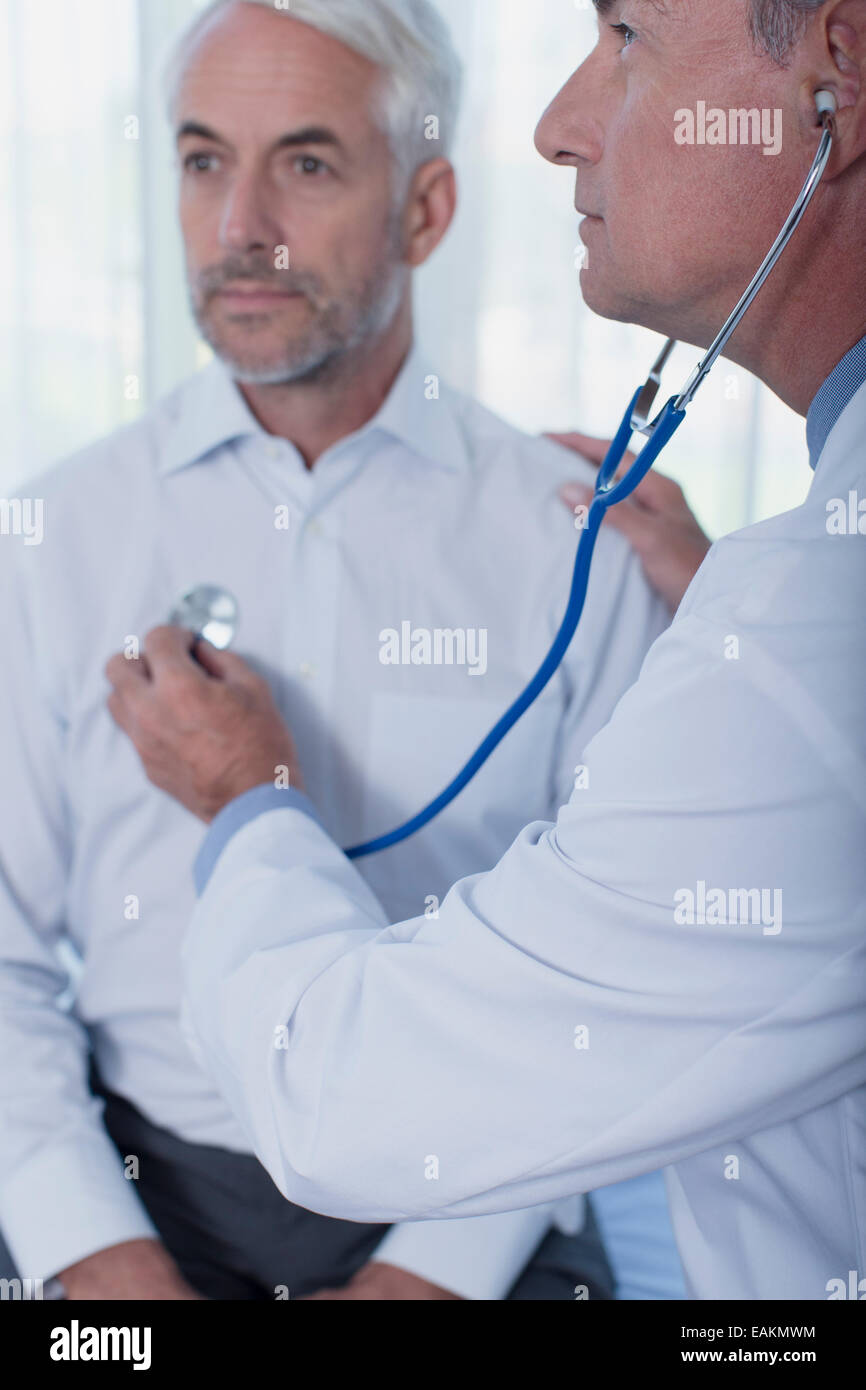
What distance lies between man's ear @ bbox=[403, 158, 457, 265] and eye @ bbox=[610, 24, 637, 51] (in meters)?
0.55

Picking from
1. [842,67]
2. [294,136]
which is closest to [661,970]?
[842,67]

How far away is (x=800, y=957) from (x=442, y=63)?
103 centimetres

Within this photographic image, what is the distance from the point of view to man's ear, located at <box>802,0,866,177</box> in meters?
0.66

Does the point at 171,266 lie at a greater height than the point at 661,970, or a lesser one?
greater

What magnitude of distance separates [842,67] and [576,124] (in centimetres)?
18

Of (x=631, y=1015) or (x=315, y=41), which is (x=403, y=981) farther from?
(x=315, y=41)

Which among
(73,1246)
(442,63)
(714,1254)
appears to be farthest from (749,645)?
(442,63)

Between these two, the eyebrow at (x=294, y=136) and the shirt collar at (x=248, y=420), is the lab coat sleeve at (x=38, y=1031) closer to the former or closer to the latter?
the shirt collar at (x=248, y=420)

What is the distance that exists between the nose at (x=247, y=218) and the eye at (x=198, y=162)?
0.05 m

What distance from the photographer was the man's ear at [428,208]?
1.29 m

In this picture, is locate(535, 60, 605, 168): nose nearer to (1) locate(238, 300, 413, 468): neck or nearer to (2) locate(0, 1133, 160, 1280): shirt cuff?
(1) locate(238, 300, 413, 468): neck

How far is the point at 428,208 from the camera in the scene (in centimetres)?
131

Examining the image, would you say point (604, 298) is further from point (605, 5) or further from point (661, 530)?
point (661, 530)

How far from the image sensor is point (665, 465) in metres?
2.01
